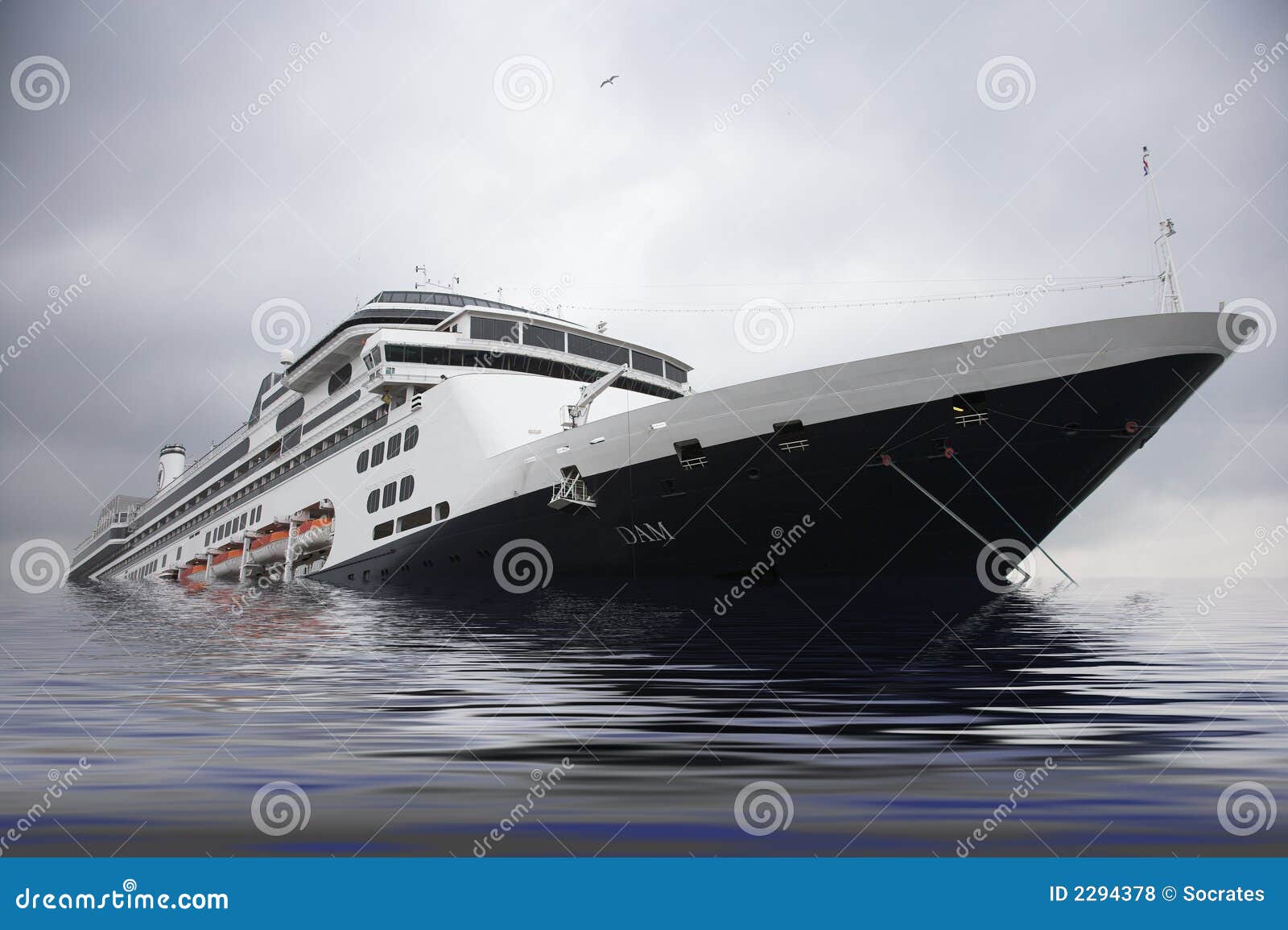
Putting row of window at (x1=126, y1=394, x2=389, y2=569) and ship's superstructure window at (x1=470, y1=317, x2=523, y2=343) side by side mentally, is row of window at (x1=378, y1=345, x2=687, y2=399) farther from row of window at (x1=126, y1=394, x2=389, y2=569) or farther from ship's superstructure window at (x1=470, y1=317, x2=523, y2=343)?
row of window at (x1=126, y1=394, x2=389, y2=569)

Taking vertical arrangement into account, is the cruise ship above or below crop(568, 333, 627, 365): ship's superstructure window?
below

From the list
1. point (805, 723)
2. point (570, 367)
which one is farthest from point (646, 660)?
point (570, 367)

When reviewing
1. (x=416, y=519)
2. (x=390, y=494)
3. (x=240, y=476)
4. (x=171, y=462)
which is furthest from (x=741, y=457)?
(x=171, y=462)

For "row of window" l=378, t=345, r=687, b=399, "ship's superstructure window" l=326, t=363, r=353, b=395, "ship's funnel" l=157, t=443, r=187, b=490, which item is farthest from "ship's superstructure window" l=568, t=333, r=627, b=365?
"ship's funnel" l=157, t=443, r=187, b=490

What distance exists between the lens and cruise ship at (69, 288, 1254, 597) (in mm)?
14555

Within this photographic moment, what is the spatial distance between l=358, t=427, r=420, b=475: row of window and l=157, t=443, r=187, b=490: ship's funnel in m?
55.6

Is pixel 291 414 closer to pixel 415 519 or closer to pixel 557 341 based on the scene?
pixel 557 341

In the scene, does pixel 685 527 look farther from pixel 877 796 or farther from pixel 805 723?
pixel 877 796

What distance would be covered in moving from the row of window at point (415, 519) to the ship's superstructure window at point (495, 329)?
792cm

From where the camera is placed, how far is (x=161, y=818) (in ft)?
12.5

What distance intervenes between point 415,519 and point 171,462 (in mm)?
61405

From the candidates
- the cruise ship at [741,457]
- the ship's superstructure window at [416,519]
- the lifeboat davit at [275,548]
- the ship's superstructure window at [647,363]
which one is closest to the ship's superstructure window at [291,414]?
the lifeboat davit at [275,548]

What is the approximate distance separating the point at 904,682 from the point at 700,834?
452 centimetres

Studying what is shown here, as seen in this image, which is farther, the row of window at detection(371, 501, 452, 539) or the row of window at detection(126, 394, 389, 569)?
the row of window at detection(126, 394, 389, 569)
